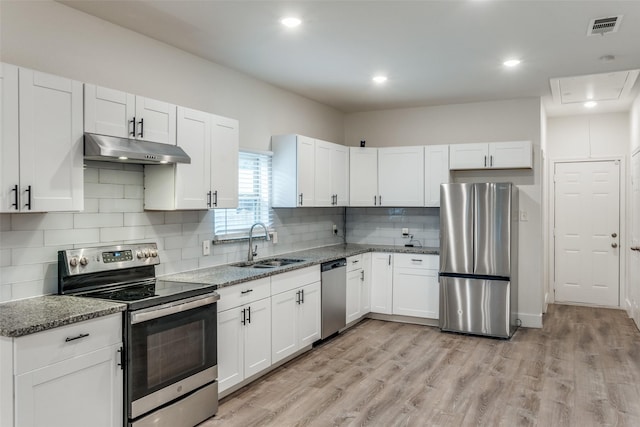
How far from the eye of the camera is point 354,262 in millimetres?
5492

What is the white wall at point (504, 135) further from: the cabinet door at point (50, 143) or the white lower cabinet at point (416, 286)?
the cabinet door at point (50, 143)

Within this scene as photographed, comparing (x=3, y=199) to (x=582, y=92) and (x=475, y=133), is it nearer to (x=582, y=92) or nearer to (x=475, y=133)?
(x=475, y=133)

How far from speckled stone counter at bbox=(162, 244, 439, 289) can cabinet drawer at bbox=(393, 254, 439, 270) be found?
50 mm

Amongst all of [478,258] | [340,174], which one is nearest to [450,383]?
[478,258]

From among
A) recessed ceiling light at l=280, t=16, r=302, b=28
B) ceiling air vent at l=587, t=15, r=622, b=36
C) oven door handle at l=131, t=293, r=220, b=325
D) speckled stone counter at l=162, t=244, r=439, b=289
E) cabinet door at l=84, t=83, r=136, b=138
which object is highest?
recessed ceiling light at l=280, t=16, r=302, b=28

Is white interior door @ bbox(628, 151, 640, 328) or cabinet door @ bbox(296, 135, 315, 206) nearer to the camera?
cabinet door @ bbox(296, 135, 315, 206)

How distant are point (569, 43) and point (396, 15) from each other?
60.7 inches

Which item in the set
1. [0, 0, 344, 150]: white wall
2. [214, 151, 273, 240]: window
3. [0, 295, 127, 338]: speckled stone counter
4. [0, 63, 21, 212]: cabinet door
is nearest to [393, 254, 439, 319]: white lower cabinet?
[214, 151, 273, 240]: window

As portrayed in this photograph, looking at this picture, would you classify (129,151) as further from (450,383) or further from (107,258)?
(450,383)

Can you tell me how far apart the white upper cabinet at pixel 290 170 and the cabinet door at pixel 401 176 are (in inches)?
51.0

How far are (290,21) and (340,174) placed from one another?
280 centimetres

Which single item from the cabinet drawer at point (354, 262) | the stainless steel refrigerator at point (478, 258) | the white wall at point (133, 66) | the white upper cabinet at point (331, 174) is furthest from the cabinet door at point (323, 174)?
the stainless steel refrigerator at point (478, 258)

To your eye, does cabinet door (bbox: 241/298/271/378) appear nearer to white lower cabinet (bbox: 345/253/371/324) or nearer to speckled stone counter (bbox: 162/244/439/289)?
speckled stone counter (bbox: 162/244/439/289)

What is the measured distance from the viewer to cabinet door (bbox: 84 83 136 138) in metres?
2.80
